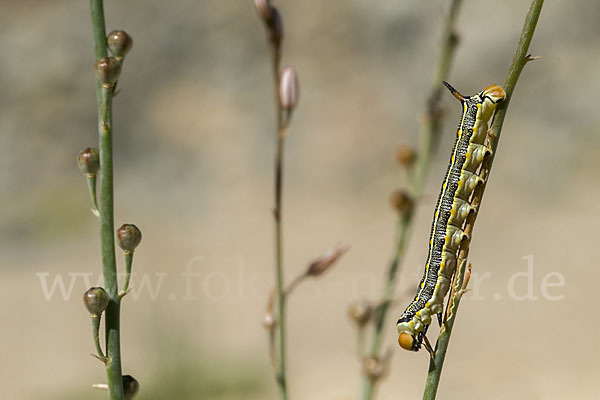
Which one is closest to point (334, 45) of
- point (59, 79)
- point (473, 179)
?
point (59, 79)

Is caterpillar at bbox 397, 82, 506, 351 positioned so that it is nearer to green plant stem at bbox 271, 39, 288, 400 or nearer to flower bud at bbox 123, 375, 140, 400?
green plant stem at bbox 271, 39, 288, 400

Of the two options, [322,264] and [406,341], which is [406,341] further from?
[322,264]

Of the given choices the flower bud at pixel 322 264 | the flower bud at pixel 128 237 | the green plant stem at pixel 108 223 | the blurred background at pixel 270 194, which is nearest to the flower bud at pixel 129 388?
the green plant stem at pixel 108 223

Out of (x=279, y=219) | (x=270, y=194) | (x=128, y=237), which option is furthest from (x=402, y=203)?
(x=270, y=194)

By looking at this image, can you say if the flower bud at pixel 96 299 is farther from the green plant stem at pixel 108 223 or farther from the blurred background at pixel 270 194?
the blurred background at pixel 270 194

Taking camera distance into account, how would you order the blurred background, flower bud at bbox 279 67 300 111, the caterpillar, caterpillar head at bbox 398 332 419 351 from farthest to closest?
the blurred background
the caterpillar
caterpillar head at bbox 398 332 419 351
flower bud at bbox 279 67 300 111

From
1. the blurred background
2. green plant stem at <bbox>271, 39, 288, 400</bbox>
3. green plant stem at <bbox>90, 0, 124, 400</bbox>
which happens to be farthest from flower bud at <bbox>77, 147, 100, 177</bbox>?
the blurred background

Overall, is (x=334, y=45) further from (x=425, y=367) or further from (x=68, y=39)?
(x=425, y=367)
